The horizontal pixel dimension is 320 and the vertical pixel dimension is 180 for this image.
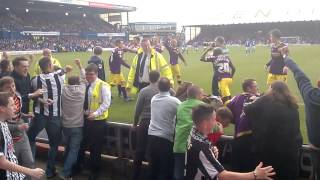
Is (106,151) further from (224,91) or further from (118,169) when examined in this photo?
(224,91)

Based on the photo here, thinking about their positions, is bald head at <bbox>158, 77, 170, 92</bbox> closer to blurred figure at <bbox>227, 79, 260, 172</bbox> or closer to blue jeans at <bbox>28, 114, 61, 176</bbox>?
blurred figure at <bbox>227, 79, 260, 172</bbox>

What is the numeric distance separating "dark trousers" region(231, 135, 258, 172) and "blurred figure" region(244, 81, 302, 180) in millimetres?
343

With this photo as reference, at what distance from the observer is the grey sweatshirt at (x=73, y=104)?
6996 millimetres

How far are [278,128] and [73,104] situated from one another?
11.9 ft

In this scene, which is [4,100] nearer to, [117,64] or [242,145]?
[242,145]

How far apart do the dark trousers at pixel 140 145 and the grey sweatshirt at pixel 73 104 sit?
45.6 inches

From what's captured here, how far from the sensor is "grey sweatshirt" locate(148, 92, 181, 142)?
5930 mm

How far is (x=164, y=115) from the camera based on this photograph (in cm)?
594

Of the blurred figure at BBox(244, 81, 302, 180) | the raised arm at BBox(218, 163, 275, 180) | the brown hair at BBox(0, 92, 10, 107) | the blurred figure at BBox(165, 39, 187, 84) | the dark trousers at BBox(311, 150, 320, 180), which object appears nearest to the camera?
the raised arm at BBox(218, 163, 275, 180)

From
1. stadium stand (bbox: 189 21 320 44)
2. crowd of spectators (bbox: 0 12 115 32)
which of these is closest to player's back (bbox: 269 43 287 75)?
crowd of spectators (bbox: 0 12 115 32)

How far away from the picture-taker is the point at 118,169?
24.2ft

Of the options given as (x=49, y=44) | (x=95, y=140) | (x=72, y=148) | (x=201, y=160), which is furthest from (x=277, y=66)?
(x=49, y=44)

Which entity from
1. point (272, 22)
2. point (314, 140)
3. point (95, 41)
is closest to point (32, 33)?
point (95, 41)

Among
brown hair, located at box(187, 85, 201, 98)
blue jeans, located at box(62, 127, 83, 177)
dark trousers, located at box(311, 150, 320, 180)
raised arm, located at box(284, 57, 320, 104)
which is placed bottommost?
blue jeans, located at box(62, 127, 83, 177)
